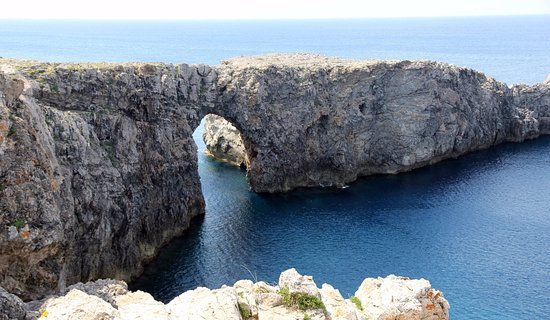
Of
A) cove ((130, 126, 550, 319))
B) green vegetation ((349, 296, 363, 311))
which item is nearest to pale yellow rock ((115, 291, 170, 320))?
green vegetation ((349, 296, 363, 311))

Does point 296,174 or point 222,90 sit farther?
point 296,174

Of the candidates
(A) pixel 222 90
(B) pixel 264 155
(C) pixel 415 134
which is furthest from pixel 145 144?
(C) pixel 415 134

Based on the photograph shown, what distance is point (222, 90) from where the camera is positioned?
74438mm

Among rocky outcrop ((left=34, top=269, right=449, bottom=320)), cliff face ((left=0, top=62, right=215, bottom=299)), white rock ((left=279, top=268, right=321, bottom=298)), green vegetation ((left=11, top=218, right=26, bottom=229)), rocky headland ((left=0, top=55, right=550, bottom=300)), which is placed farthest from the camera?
rocky headland ((left=0, top=55, right=550, bottom=300))

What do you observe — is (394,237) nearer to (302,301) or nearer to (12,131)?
(302,301)

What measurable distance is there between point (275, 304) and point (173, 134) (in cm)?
4435

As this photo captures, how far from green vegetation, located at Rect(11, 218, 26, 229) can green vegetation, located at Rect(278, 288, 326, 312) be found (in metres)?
20.4

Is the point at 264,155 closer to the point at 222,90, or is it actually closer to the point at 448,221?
the point at 222,90

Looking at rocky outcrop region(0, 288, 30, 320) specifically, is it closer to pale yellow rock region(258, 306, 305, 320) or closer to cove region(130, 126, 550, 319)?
pale yellow rock region(258, 306, 305, 320)

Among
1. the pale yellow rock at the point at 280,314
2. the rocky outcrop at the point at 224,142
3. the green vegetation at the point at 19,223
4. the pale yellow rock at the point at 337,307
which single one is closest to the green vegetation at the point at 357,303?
the pale yellow rock at the point at 337,307

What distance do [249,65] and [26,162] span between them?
153 ft

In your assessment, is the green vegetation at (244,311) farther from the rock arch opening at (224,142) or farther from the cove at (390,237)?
the rock arch opening at (224,142)

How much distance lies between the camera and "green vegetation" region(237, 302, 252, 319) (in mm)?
23453

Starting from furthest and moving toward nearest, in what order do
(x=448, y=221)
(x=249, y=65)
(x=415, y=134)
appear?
(x=415, y=134), (x=249, y=65), (x=448, y=221)
